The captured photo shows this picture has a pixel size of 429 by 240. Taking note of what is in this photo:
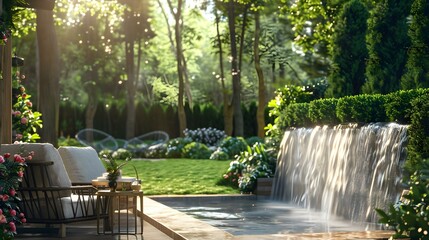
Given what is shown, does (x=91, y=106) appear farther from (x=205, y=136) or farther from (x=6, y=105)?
(x=6, y=105)

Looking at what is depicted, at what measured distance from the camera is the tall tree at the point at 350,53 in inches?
734

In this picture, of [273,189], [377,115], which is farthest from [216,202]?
[377,115]

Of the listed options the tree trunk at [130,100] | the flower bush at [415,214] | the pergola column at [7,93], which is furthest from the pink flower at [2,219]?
the tree trunk at [130,100]

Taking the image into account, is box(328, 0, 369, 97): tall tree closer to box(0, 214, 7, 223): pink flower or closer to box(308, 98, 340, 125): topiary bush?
box(308, 98, 340, 125): topiary bush

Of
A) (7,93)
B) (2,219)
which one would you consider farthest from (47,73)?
(2,219)

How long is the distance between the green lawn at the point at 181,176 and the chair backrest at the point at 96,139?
4.77 meters

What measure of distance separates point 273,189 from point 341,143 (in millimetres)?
3336

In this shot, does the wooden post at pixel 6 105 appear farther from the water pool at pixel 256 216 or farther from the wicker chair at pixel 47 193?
the water pool at pixel 256 216

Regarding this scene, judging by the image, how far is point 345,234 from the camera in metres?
9.44

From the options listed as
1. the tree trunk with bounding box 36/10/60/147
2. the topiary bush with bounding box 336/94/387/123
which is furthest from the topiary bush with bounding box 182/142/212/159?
the topiary bush with bounding box 336/94/387/123

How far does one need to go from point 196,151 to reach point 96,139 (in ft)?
61.7

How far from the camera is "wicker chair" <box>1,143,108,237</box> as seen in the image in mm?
10219

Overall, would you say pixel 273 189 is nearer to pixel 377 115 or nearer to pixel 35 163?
pixel 377 115

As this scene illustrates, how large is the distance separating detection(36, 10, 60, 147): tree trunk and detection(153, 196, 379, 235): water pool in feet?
→ 10.6
